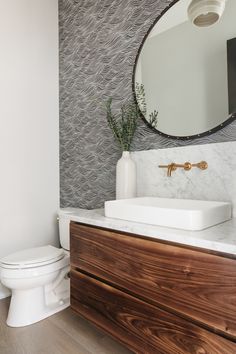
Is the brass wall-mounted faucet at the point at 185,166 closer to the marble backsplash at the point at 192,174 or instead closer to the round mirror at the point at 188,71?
the marble backsplash at the point at 192,174

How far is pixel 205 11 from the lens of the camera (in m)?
1.44

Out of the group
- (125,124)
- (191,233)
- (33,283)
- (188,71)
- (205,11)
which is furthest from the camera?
(125,124)

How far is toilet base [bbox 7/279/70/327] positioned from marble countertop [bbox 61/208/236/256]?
2.69 ft

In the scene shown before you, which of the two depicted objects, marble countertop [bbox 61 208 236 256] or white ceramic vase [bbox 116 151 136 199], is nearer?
marble countertop [bbox 61 208 236 256]

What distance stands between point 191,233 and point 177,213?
105mm

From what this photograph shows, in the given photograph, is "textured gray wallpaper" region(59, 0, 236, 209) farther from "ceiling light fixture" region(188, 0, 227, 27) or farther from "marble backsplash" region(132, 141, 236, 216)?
"ceiling light fixture" region(188, 0, 227, 27)

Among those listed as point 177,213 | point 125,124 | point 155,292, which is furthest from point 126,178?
point 155,292

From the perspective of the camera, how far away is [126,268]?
3.95 feet

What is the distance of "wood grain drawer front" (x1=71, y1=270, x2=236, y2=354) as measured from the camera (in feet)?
3.14

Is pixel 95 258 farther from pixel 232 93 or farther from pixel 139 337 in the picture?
pixel 232 93

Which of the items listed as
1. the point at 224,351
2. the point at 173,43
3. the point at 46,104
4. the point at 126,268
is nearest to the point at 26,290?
the point at 126,268

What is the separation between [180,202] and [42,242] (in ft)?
4.75

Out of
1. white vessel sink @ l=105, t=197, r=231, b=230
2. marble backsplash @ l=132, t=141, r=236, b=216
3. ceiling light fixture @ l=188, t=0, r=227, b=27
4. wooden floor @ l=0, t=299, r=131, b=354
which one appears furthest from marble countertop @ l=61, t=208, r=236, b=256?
ceiling light fixture @ l=188, t=0, r=227, b=27

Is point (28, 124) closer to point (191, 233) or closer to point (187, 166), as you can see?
point (187, 166)
